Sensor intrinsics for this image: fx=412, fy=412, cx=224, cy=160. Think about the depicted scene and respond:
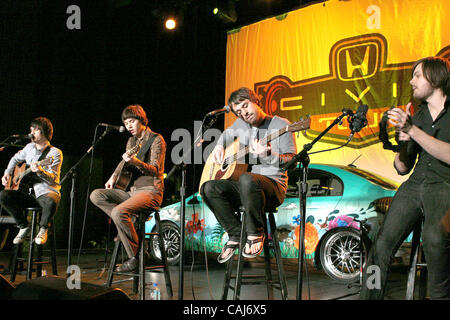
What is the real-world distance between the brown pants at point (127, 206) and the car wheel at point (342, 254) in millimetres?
2453

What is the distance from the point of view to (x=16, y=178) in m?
6.02

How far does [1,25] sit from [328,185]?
7563 mm

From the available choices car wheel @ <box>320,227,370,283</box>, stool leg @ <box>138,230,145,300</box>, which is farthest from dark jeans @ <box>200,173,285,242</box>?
car wheel @ <box>320,227,370,283</box>

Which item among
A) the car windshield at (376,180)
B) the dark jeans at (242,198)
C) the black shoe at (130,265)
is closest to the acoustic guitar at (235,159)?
the dark jeans at (242,198)

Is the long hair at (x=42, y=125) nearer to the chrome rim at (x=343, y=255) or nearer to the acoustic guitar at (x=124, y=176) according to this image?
the acoustic guitar at (x=124, y=176)

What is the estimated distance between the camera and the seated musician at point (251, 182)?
3375 millimetres

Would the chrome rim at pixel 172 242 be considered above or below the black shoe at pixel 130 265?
below

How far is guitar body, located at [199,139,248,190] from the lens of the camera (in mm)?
3840

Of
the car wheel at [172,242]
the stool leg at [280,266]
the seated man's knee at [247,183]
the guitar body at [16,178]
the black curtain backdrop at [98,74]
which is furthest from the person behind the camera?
the black curtain backdrop at [98,74]

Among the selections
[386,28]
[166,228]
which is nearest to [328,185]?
[166,228]

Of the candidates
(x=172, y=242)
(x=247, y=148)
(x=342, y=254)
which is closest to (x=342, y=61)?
(x=342, y=254)

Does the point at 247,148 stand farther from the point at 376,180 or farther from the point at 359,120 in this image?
the point at 376,180

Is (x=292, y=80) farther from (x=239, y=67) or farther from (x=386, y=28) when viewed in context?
(x=386, y=28)
